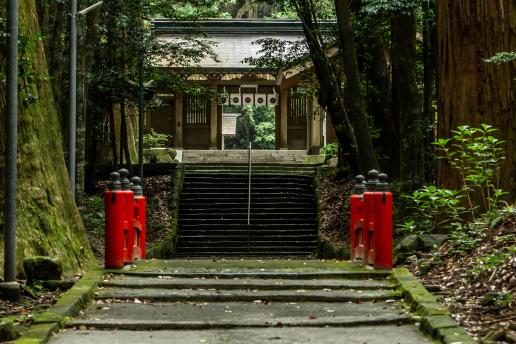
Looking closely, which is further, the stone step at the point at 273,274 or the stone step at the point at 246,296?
the stone step at the point at 273,274

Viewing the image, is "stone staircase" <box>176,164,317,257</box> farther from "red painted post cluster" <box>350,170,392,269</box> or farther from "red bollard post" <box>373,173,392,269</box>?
"red bollard post" <box>373,173,392,269</box>

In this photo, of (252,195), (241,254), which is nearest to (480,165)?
(241,254)

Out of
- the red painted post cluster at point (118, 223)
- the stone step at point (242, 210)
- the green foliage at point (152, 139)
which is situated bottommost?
the stone step at point (242, 210)

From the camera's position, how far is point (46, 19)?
16.1 m

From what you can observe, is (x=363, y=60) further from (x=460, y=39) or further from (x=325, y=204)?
(x=460, y=39)

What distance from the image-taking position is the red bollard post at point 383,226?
9.52 m

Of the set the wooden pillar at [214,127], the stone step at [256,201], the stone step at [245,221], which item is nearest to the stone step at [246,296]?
the stone step at [245,221]

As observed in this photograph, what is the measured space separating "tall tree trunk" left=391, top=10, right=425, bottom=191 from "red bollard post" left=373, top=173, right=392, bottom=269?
692cm

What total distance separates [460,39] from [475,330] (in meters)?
5.57

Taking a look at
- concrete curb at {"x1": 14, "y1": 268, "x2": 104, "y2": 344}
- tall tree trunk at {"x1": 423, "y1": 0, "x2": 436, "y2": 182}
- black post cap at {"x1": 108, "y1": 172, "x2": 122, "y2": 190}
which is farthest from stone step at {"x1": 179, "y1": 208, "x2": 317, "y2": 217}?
concrete curb at {"x1": 14, "y1": 268, "x2": 104, "y2": 344}

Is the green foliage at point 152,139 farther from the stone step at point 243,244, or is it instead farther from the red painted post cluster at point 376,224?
→ the red painted post cluster at point 376,224

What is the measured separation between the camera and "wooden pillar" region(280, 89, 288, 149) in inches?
1446

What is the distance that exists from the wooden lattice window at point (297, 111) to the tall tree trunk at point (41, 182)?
27202mm

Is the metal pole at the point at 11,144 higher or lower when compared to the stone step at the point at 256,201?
higher
